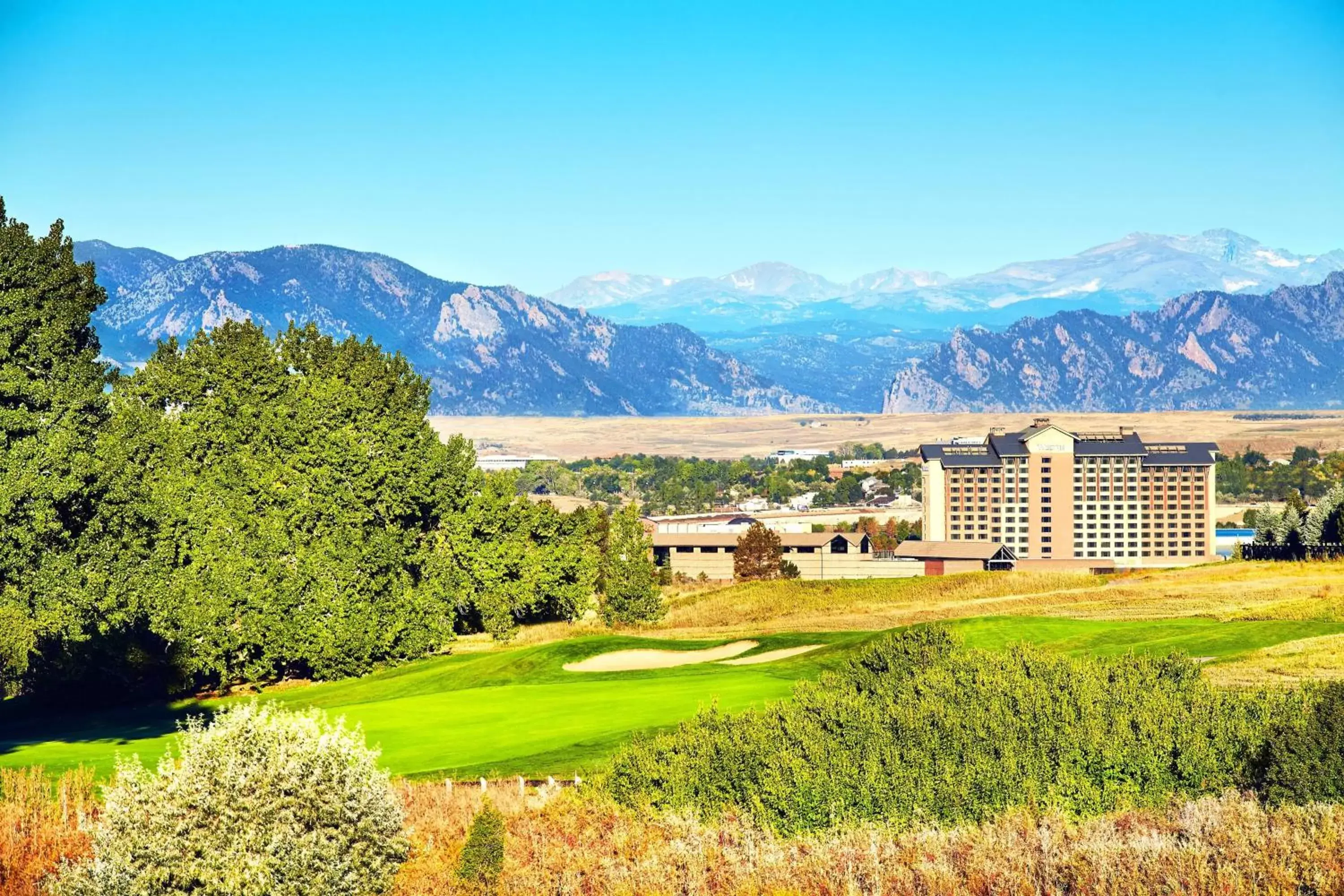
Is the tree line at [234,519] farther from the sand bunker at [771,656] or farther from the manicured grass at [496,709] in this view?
the sand bunker at [771,656]

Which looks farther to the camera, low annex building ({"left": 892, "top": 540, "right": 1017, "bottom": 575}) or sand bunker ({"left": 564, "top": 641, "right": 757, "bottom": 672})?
low annex building ({"left": 892, "top": 540, "right": 1017, "bottom": 575})

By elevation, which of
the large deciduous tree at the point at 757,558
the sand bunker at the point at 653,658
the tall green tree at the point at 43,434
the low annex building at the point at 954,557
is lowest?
the low annex building at the point at 954,557

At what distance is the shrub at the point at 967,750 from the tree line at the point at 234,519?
19.1 meters

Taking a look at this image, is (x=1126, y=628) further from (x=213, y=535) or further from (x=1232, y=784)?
(x=213, y=535)

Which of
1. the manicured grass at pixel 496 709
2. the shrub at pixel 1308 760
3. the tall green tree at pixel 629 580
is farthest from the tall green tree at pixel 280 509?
the shrub at pixel 1308 760

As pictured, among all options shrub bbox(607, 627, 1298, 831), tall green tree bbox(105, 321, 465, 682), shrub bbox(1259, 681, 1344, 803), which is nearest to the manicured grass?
tall green tree bbox(105, 321, 465, 682)

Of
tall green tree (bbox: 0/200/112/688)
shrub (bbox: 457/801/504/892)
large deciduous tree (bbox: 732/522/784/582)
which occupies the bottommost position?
large deciduous tree (bbox: 732/522/784/582)

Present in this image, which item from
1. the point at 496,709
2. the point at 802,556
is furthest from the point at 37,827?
Answer: the point at 802,556

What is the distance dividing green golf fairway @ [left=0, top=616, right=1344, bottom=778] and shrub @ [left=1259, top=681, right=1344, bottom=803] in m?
9.46

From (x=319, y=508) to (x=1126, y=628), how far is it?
27457mm

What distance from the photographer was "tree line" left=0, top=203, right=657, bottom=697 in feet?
125

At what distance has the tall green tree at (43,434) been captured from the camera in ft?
118

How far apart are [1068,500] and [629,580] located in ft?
321

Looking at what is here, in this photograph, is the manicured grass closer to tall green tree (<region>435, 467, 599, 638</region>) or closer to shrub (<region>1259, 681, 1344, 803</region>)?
tall green tree (<region>435, 467, 599, 638</region>)
